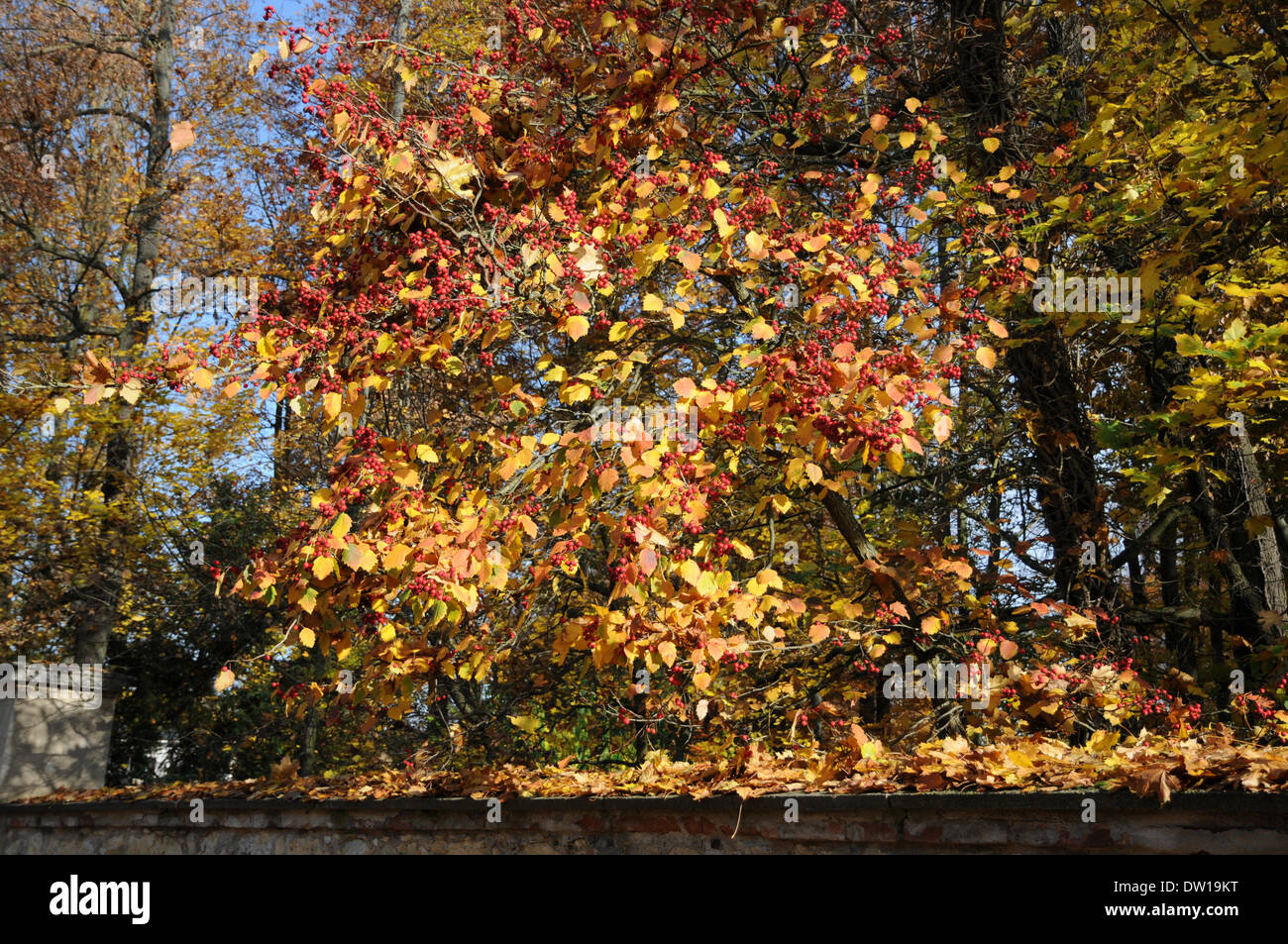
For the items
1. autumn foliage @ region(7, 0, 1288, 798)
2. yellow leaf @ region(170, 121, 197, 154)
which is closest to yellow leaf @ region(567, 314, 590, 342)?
autumn foliage @ region(7, 0, 1288, 798)

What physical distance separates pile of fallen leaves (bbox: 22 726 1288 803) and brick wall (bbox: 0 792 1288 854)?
0.29ft

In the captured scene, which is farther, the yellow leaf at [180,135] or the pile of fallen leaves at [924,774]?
the yellow leaf at [180,135]

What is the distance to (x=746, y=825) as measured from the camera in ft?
12.8

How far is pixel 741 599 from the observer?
4.60 meters

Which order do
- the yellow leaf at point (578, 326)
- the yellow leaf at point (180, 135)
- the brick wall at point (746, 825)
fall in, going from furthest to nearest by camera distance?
the yellow leaf at point (180, 135) < the yellow leaf at point (578, 326) < the brick wall at point (746, 825)

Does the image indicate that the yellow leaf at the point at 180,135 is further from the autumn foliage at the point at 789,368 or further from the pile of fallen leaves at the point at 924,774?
the pile of fallen leaves at the point at 924,774

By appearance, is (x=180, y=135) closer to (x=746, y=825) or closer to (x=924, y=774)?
(x=746, y=825)

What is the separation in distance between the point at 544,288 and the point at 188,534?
11207 mm

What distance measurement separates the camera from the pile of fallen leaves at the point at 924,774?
3.11 meters

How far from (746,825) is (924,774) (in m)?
Answer: 0.74

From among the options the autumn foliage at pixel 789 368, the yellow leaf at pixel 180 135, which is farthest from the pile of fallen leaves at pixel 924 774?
the yellow leaf at pixel 180 135

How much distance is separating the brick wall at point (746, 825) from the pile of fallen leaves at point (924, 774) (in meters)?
0.09

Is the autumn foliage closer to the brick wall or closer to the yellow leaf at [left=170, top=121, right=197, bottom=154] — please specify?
the brick wall
